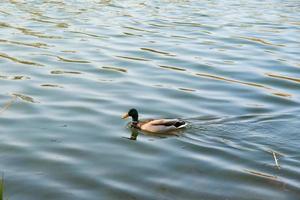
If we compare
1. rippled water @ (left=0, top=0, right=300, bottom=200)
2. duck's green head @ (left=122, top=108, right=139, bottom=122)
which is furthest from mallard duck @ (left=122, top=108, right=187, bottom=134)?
rippled water @ (left=0, top=0, right=300, bottom=200)

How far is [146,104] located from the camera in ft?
43.7

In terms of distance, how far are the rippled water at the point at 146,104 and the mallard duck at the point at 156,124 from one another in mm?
183

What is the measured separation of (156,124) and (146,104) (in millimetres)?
1821

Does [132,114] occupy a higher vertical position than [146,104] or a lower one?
higher

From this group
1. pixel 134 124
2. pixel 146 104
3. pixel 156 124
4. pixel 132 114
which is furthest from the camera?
pixel 146 104

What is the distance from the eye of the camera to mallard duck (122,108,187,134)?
11.4m

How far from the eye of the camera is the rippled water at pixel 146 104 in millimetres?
9273

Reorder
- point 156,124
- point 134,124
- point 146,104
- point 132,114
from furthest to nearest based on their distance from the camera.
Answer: point 146,104, point 132,114, point 134,124, point 156,124

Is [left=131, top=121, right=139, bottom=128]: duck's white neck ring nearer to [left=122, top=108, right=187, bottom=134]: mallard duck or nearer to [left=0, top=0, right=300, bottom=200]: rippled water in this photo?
[left=122, top=108, right=187, bottom=134]: mallard duck

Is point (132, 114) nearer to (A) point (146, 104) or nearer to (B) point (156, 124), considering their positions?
(B) point (156, 124)

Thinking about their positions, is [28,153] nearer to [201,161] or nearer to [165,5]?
[201,161]

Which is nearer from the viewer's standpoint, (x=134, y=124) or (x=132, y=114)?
(x=134, y=124)

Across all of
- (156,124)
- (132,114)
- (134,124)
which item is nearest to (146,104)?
(132,114)

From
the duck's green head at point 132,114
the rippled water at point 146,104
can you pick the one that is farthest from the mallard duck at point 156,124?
the rippled water at point 146,104
